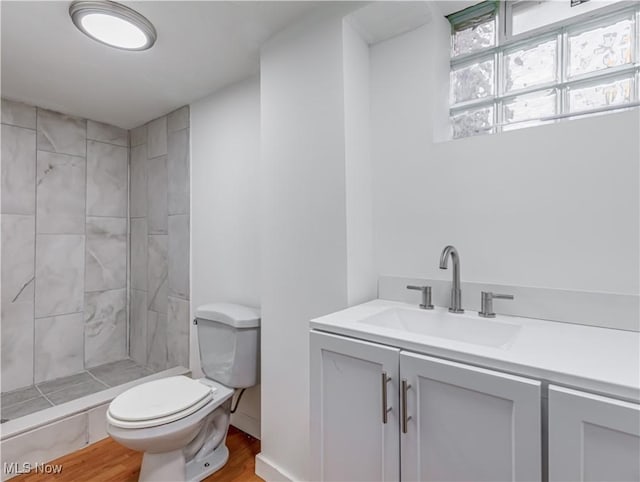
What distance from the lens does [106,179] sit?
2.81 m

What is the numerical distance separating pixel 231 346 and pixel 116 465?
0.89 meters

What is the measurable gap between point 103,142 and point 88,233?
0.77 meters

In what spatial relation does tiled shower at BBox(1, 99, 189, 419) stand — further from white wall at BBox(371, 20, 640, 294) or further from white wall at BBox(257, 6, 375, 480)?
white wall at BBox(371, 20, 640, 294)

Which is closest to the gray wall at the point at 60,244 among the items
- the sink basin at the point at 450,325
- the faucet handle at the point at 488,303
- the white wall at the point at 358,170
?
the white wall at the point at 358,170

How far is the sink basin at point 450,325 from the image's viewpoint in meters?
1.15

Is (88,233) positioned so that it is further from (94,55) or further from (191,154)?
(94,55)

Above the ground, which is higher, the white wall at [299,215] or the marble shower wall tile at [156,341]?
the white wall at [299,215]

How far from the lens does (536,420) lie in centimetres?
74

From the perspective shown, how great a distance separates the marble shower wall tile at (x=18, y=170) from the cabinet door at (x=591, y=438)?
3.16 metres

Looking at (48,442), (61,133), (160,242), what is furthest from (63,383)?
(61,133)

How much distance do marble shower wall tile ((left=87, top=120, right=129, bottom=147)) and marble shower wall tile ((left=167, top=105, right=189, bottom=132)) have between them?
0.63 meters

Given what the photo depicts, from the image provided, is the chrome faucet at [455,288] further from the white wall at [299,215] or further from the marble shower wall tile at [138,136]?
the marble shower wall tile at [138,136]

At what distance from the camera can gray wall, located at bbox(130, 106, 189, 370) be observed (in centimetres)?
246

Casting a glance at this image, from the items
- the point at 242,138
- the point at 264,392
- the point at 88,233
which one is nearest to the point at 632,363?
the point at 264,392
